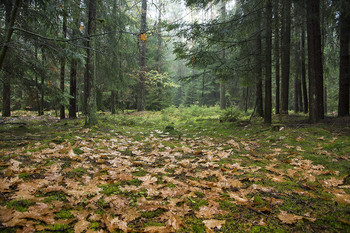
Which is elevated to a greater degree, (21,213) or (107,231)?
(21,213)

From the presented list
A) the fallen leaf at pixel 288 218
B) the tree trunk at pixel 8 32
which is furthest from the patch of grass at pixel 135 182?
the tree trunk at pixel 8 32

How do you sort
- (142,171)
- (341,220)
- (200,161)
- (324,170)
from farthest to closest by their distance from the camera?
1. (200,161)
2. (142,171)
3. (324,170)
4. (341,220)

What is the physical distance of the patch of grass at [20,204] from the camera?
5.20ft

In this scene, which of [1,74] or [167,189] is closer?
[167,189]

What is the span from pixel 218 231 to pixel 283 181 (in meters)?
1.34

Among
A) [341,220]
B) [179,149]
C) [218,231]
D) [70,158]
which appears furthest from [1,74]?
[341,220]

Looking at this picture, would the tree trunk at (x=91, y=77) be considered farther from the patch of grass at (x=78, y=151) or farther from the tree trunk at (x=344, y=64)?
the tree trunk at (x=344, y=64)

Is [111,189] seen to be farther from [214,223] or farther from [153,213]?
[214,223]

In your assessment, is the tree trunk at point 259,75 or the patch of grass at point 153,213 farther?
the tree trunk at point 259,75

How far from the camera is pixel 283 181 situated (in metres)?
2.34

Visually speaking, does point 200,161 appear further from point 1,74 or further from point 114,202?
point 1,74

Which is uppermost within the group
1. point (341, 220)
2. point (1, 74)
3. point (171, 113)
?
point (1, 74)

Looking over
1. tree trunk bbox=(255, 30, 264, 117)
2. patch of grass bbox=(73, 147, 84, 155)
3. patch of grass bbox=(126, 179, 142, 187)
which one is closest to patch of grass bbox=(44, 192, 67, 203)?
patch of grass bbox=(126, 179, 142, 187)

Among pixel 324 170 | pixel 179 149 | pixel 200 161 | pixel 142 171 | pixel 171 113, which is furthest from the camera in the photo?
pixel 171 113
